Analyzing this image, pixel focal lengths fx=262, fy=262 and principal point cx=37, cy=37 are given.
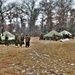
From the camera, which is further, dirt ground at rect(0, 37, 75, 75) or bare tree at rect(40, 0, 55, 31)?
bare tree at rect(40, 0, 55, 31)

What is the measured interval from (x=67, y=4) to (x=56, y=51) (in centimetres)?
5766

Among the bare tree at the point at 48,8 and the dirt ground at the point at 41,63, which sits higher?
the bare tree at the point at 48,8

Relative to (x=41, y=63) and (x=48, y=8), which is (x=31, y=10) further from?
(x=41, y=63)

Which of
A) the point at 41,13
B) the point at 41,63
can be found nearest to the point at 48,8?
the point at 41,13

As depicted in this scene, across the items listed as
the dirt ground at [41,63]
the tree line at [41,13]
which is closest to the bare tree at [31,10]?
the tree line at [41,13]

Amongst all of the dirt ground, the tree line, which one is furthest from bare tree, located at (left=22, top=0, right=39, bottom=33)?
the dirt ground

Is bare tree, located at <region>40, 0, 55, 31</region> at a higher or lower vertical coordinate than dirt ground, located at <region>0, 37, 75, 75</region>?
higher

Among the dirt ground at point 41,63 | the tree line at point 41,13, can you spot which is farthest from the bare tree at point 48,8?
the dirt ground at point 41,63

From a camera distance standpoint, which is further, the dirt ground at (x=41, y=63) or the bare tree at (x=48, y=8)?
the bare tree at (x=48, y=8)

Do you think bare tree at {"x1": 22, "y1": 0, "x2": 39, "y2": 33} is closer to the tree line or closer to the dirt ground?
the tree line

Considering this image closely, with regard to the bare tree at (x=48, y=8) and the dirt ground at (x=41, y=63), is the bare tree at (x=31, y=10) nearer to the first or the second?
the bare tree at (x=48, y=8)

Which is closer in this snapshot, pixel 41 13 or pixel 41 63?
pixel 41 63

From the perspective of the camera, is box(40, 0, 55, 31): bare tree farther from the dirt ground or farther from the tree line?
the dirt ground

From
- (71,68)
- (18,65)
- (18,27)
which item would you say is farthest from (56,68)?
(18,27)
